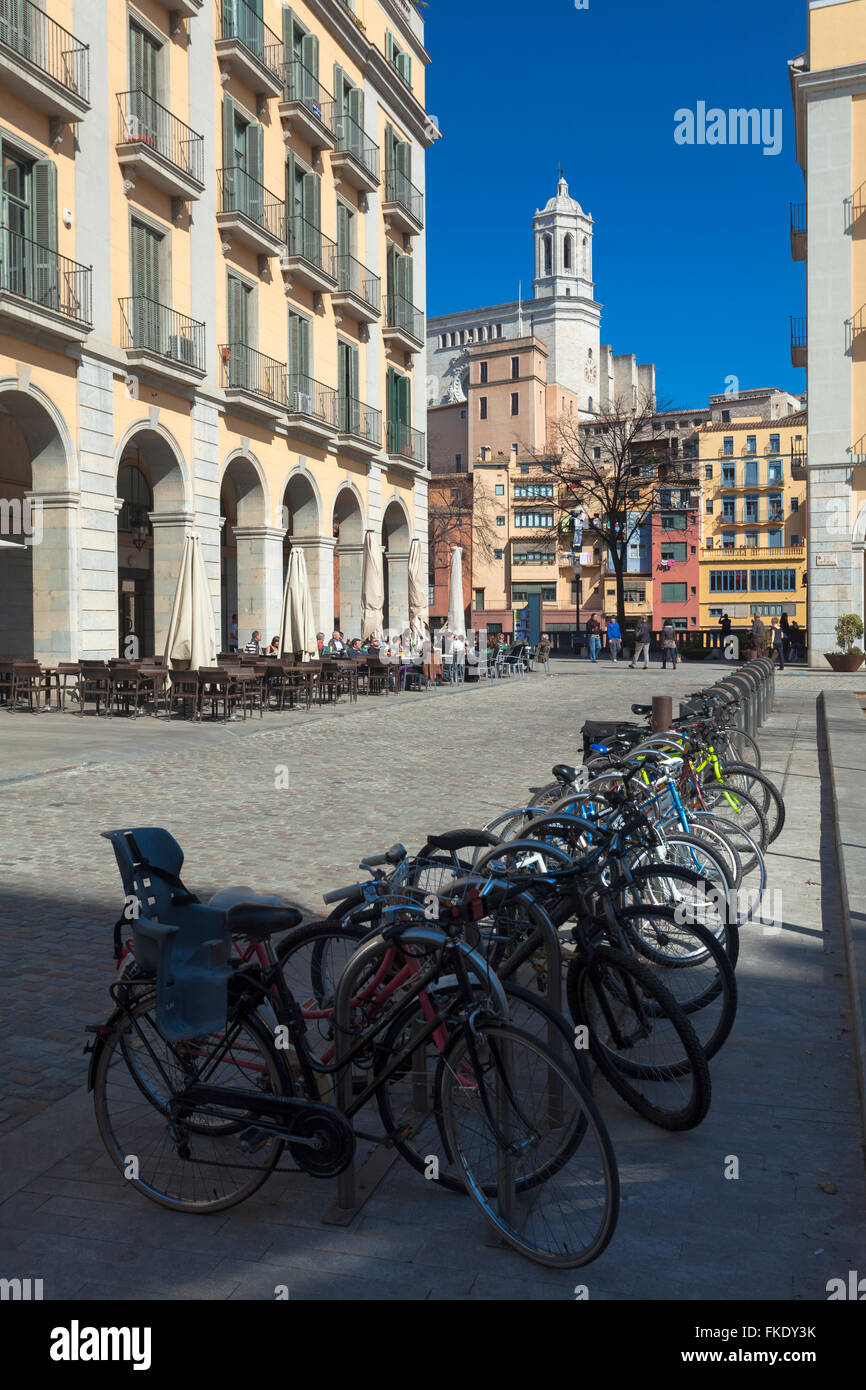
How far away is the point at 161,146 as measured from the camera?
2359 centimetres

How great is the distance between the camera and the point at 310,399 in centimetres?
3041

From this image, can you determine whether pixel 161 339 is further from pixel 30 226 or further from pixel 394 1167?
pixel 394 1167

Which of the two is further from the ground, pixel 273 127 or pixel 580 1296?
pixel 273 127

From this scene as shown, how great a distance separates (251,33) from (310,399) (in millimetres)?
8418

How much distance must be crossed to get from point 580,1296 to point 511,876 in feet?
4.52

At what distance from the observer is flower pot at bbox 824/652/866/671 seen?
109 ft

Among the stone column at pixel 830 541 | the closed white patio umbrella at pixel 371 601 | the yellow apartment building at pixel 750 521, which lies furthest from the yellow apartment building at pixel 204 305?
the yellow apartment building at pixel 750 521

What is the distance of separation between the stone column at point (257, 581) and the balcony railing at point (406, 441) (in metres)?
8.76

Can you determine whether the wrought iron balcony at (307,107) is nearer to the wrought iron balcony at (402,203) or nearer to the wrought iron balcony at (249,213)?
the wrought iron balcony at (249,213)

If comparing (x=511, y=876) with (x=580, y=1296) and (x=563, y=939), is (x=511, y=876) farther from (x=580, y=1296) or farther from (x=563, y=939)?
(x=580, y=1296)

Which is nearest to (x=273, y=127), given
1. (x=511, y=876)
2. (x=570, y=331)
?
(x=511, y=876)

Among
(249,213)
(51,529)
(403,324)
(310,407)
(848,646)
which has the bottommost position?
(848,646)

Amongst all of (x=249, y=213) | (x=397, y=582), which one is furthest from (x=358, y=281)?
(x=397, y=582)
